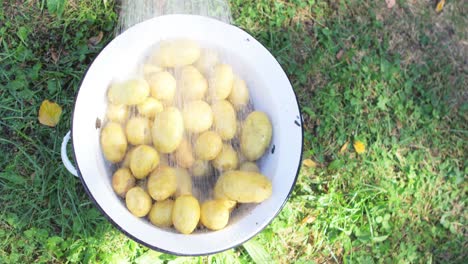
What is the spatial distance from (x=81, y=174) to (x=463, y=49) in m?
1.38

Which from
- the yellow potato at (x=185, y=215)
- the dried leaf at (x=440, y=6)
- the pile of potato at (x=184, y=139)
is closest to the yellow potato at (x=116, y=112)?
the pile of potato at (x=184, y=139)

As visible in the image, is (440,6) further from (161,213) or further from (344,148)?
(161,213)

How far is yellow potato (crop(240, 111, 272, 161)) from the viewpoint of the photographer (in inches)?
46.1

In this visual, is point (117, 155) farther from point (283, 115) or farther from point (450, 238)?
point (450, 238)

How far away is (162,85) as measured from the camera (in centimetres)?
117

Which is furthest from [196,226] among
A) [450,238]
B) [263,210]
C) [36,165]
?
[450,238]

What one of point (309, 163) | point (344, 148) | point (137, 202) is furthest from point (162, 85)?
point (344, 148)

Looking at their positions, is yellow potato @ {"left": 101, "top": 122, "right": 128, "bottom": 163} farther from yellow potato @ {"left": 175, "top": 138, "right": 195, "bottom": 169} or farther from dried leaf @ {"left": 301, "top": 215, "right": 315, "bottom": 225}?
dried leaf @ {"left": 301, "top": 215, "right": 315, "bottom": 225}

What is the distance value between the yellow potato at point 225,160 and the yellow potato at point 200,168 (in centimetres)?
2

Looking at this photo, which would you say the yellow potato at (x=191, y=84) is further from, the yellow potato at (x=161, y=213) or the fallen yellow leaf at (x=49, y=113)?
the fallen yellow leaf at (x=49, y=113)

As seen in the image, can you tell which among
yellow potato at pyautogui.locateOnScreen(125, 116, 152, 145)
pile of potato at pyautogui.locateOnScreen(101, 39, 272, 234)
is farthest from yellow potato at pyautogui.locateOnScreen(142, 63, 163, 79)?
yellow potato at pyautogui.locateOnScreen(125, 116, 152, 145)

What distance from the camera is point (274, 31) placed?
5.34 ft

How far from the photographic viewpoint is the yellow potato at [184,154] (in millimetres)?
1160

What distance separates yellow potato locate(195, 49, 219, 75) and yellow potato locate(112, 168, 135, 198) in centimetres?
30
